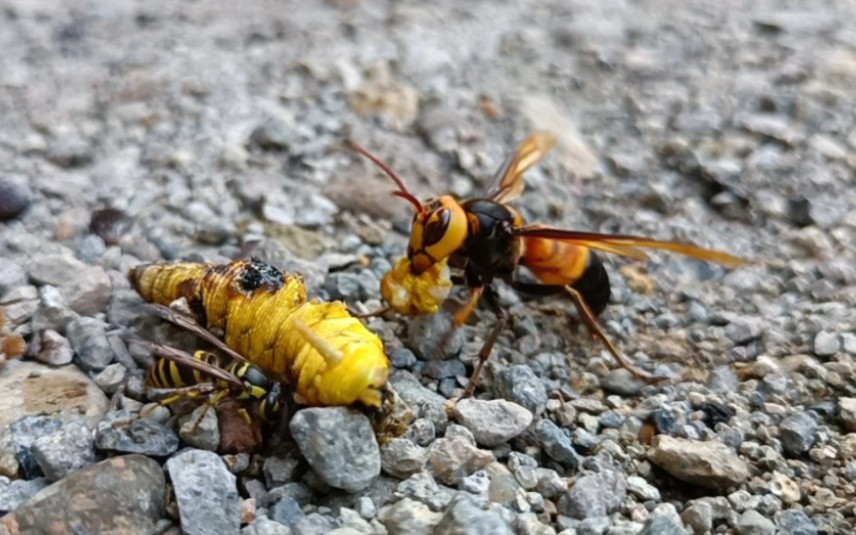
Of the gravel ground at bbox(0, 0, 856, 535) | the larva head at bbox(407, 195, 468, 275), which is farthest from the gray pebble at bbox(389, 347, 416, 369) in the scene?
the larva head at bbox(407, 195, 468, 275)

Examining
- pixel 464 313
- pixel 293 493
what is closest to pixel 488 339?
pixel 464 313

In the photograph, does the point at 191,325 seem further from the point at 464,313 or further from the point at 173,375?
the point at 464,313

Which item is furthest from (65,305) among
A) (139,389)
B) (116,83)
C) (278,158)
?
(116,83)

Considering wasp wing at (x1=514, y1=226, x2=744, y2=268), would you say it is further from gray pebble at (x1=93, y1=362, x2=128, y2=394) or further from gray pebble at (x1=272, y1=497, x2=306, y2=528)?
gray pebble at (x1=93, y1=362, x2=128, y2=394)

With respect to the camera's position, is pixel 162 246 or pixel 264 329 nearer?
pixel 264 329

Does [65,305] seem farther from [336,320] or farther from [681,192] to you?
[681,192]

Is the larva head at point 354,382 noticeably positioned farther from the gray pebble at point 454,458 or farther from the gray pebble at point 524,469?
the gray pebble at point 524,469
